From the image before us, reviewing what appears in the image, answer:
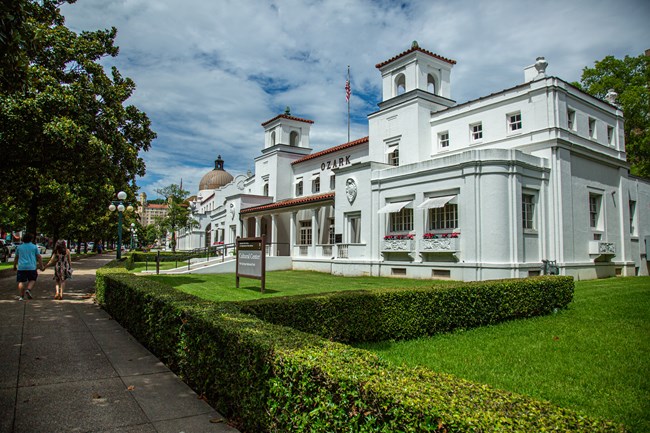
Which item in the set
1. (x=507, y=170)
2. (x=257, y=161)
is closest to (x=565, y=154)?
(x=507, y=170)

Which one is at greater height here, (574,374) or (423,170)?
(423,170)

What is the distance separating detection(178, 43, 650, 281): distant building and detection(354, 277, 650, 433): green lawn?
25.8 ft

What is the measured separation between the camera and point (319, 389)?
11.2 ft

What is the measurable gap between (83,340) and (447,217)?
54.0 ft

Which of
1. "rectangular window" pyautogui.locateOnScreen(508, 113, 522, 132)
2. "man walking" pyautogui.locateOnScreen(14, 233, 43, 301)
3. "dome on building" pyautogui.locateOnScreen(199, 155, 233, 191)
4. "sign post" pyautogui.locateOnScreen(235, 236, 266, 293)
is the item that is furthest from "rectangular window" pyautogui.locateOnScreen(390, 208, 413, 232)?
"dome on building" pyautogui.locateOnScreen(199, 155, 233, 191)

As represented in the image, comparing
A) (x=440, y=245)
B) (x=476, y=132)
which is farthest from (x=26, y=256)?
(x=476, y=132)

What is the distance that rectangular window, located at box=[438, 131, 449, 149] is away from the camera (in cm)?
2455

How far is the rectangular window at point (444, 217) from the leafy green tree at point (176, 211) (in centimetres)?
4324

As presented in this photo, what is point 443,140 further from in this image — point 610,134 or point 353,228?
point 610,134

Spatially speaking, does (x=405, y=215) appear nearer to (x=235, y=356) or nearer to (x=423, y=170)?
(x=423, y=170)

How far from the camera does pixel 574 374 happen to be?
666 cm

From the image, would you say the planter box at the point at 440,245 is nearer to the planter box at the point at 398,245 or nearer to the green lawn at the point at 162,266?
the planter box at the point at 398,245

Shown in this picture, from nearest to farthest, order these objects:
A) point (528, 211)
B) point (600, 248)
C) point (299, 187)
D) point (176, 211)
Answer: point (528, 211) → point (600, 248) → point (299, 187) → point (176, 211)

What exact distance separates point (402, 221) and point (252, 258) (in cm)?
1050
